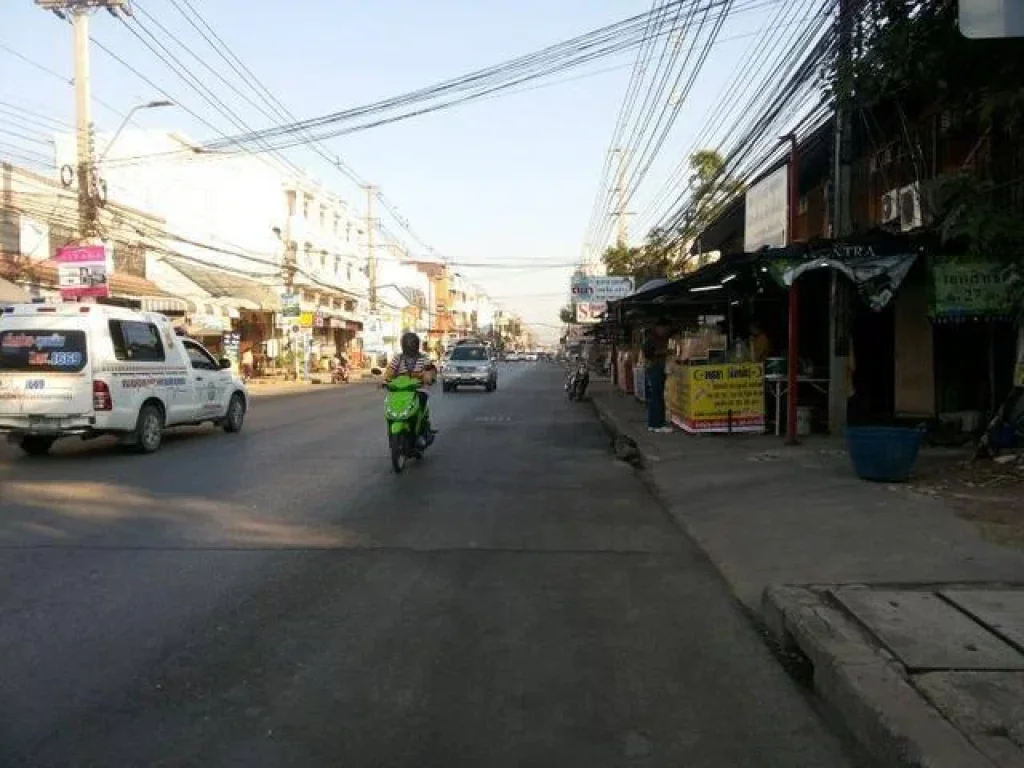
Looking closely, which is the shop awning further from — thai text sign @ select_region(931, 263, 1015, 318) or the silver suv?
thai text sign @ select_region(931, 263, 1015, 318)

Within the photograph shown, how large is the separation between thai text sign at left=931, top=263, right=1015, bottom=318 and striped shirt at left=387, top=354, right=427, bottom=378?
6472 mm

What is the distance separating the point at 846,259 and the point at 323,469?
727 centimetres

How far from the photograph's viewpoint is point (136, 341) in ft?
46.5

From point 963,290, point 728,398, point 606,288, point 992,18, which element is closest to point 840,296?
point 963,290

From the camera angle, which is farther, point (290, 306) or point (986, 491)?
point (290, 306)

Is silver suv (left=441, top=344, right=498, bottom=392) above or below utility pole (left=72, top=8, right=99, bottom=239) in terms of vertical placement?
below

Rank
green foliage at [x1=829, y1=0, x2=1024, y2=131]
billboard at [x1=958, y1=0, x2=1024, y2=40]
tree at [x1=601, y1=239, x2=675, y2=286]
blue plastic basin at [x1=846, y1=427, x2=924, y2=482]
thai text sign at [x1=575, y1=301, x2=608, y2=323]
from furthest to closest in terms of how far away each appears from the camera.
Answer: tree at [x1=601, y1=239, x2=675, y2=286] → thai text sign at [x1=575, y1=301, x2=608, y2=323] → blue plastic basin at [x1=846, y1=427, x2=924, y2=482] → green foliage at [x1=829, y1=0, x2=1024, y2=131] → billboard at [x1=958, y1=0, x2=1024, y2=40]

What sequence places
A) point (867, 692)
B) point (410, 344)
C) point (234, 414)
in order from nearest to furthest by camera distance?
point (867, 692) < point (410, 344) < point (234, 414)

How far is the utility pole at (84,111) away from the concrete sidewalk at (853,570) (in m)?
18.7

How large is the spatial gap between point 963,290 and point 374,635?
9.43 meters

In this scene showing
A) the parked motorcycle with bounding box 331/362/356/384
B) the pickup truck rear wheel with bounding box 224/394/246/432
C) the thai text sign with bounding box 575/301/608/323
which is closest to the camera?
the pickup truck rear wheel with bounding box 224/394/246/432

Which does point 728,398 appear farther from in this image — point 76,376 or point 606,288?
point 606,288

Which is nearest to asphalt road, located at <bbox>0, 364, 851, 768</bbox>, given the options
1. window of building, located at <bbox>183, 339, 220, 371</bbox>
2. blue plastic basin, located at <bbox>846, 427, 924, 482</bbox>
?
blue plastic basin, located at <bbox>846, 427, 924, 482</bbox>

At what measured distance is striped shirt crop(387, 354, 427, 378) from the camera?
40.2 feet
